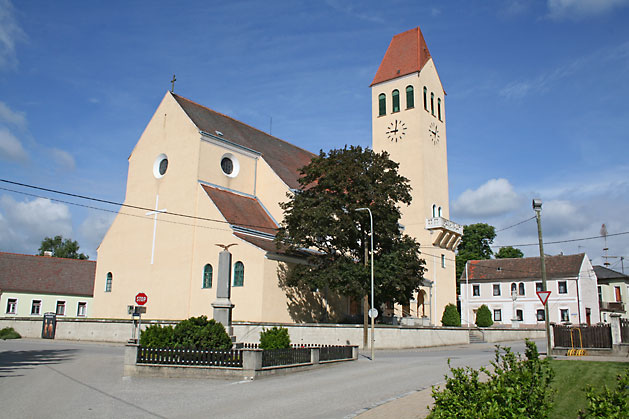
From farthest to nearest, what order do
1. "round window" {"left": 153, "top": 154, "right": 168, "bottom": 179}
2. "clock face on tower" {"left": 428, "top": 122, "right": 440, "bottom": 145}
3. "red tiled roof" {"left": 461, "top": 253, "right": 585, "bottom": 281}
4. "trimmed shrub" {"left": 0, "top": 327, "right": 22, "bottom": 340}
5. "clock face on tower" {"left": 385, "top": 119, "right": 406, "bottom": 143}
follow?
1. "red tiled roof" {"left": 461, "top": 253, "right": 585, "bottom": 281}
2. "clock face on tower" {"left": 428, "top": 122, "right": 440, "bottom": 145}
3. "clock face on tower" {"left": 385, "top": 119, "right": 406, "bottom": 143}
4. "round window" {"left": 153, "top": 154, "right": 168, "bottom": 179}
5. "trimmed shrub" {"left": 0, "top": 327, "right": 22, "bottom": 340}

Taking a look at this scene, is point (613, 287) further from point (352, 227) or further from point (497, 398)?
point (497, 398)

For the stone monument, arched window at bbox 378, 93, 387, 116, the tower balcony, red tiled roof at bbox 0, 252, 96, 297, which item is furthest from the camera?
arched window at bbox 378, 93, 387, 116

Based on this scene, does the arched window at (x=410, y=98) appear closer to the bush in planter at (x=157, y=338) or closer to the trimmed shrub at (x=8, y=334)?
the bush in planter at (x=157, y=338)

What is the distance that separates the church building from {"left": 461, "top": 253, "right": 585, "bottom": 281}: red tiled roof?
1332 cm

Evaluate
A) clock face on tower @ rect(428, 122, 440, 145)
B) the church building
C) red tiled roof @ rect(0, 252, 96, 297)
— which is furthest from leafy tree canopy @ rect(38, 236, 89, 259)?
clock face on tower @ rect(428, 122, 440, 145)

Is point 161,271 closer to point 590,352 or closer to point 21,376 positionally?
point 21,376

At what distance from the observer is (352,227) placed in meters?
28.1

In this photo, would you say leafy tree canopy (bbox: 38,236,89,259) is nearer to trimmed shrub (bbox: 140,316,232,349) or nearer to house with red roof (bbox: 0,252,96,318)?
house with red roof (bbox: 0,252,96,318)

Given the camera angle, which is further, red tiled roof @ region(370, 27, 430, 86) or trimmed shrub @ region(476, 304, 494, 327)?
red tiled roof @ region(370, 27, 430, 86)

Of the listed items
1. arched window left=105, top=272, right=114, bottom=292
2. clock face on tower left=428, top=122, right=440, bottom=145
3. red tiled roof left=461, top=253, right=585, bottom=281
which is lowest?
arched window left=105, top=272, right=114, bottom=292

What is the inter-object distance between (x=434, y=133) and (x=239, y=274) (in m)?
26.4

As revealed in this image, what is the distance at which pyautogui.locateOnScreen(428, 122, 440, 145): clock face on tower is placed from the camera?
4828cm

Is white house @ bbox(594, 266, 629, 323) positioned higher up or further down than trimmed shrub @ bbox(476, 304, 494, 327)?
higher up

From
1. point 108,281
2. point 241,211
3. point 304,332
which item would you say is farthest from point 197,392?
point 108,281
